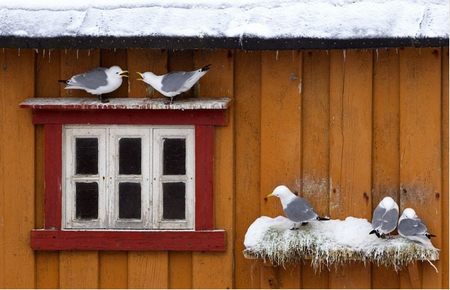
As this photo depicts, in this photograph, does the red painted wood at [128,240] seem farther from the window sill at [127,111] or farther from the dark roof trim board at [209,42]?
the dark roof trim board at [209,42]

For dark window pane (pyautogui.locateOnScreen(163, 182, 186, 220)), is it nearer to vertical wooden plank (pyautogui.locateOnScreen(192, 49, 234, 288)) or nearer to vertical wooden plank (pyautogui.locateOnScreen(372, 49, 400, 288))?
vertical wooden plank (pyautogui.locateOnScreen(192, 49, 234, 288))

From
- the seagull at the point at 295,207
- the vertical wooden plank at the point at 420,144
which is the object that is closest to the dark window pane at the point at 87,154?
the seagull at the point at 295,207

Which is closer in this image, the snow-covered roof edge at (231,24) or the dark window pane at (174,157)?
the snow-covered roof edge at (231,24)

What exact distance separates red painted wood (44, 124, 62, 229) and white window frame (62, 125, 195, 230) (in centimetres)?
4

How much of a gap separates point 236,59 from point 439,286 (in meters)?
1.93

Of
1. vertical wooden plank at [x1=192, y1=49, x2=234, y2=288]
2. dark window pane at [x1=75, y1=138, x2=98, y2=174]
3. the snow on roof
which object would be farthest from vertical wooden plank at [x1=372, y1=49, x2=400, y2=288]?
dark window pane at [x1=75, y1=138, x2=98, y2=174]

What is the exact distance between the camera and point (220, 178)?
21.1ft

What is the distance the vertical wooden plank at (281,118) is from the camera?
21.0ft

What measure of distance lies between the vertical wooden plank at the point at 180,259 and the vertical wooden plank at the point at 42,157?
0.74 m

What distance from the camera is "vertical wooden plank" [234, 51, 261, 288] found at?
643cm

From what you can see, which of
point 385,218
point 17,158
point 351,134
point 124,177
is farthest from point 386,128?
point 17,158

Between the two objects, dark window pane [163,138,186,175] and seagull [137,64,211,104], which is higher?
seagull [137,64,211,104]

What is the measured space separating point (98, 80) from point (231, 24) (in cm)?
91

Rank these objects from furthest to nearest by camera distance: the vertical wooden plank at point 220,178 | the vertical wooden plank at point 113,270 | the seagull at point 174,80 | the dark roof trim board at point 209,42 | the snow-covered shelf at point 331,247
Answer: the vertical wooden plank at point 113,270 < the vertical wooden plank at point 220,178 < the seagull at point 174,80 < the snow-covered shelf at point 331,247 < the dark roof trim board at point 209,42
